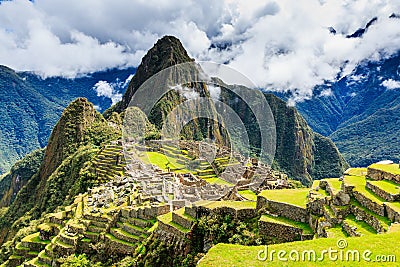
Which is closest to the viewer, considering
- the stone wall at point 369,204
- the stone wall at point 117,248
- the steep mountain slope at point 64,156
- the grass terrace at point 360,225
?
the grass terrace at point 360,225

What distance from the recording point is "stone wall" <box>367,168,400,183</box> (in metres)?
12.2

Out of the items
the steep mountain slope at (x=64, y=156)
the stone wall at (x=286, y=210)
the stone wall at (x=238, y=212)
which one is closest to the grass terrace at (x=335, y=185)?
the stone wall at (x=286, y=210)

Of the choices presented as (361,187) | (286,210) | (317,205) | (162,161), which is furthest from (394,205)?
(162,161)

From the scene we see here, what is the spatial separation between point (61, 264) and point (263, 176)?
24809 millimetres

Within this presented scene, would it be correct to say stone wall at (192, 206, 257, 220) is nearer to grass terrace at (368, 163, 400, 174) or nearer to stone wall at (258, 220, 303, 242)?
stone wall at (258, 220, 303, 242)

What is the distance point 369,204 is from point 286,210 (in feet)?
9.18

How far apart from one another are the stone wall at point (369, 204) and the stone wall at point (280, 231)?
2135 mm

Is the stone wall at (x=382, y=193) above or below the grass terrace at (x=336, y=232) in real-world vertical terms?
above

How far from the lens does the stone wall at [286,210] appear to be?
476 inches

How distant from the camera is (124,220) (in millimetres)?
20094

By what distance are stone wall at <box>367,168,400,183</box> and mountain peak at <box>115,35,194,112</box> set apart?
455ft

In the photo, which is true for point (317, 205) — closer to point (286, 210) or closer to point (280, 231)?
point (286, 210)

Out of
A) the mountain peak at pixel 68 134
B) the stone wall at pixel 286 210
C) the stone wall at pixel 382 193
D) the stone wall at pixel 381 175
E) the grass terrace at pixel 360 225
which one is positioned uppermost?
the mountain peak at pixel 68 134

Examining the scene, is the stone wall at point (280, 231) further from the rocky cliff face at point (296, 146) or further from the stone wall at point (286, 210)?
the rocky cliff face at point (296, 146)
